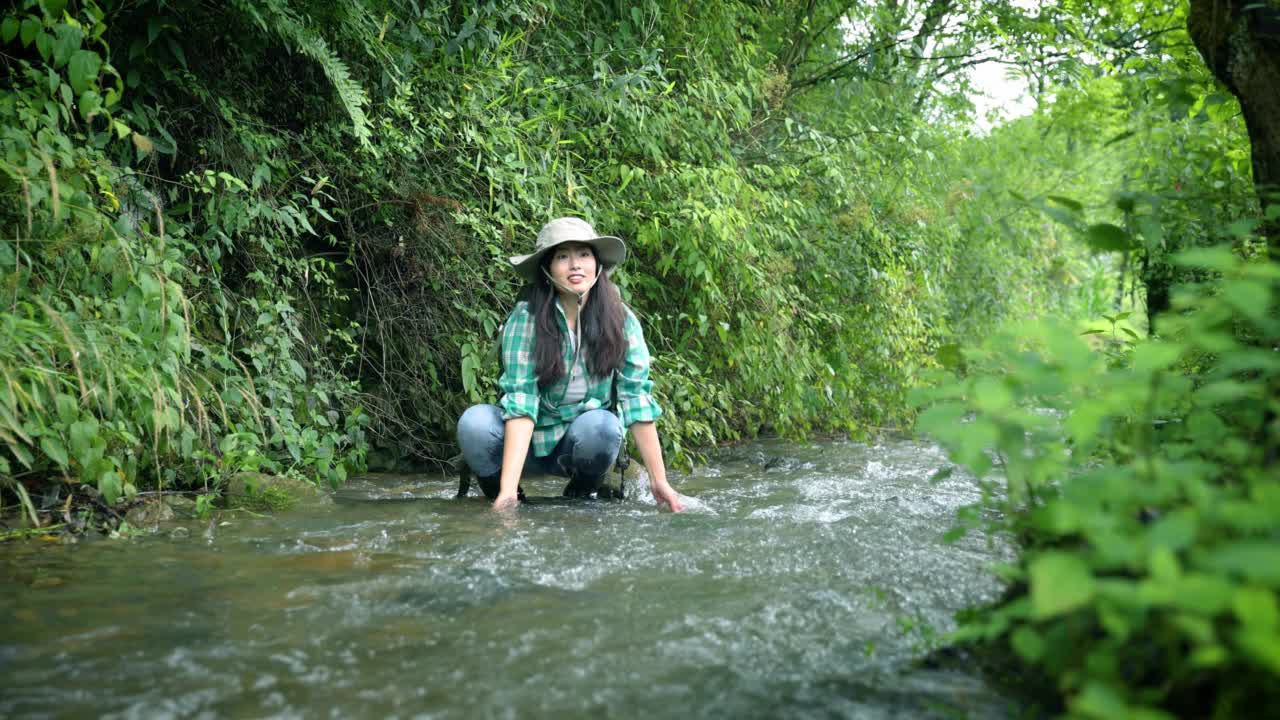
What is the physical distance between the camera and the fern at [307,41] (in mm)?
4492

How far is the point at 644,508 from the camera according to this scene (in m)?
4.52

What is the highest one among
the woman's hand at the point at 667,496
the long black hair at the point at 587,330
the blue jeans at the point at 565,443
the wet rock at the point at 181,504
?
the long black hair at the point at 587,330

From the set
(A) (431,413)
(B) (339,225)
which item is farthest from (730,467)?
(B) (339,225)

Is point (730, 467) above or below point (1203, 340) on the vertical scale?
below

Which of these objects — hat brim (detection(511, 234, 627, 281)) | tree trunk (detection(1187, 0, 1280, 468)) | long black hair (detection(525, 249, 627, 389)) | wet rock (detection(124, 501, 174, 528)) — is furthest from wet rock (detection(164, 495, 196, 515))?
tree trunk (detection(1187, 0, 1280, 468))

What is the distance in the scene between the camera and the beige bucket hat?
14.7 feet

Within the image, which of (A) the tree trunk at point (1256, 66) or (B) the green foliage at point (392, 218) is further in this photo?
(B) the green foliage at point (392, 218)

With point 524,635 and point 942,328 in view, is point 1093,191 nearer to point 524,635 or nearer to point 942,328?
point 942,328

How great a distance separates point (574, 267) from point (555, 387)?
0.59 metres

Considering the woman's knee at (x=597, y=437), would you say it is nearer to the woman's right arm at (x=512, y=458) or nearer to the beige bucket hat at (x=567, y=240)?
the woman's right arm at (x=512, y=458)

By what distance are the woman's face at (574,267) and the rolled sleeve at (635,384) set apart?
1.00 ft

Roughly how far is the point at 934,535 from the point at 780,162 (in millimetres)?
4486

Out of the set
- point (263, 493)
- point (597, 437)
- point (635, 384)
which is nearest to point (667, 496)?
point (597, 437)

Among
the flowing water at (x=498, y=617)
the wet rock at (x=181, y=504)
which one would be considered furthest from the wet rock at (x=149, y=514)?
the flowing water at (x=498, y=617)
